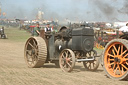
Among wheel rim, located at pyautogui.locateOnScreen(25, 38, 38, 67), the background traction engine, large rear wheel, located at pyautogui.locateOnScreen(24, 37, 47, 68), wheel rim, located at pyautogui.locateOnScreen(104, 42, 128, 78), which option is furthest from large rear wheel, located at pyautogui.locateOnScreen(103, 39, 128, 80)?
wheel rim, located at pyautogui.locateOnScreen(25, 38, 38, 67)

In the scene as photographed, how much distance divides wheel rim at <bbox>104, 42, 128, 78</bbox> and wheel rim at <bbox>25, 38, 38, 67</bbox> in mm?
3187

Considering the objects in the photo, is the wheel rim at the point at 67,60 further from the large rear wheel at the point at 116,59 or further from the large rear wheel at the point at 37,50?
the large rear wheel at the point at 116,59

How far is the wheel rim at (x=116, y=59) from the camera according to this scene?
6315 mm

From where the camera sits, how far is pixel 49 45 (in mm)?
9156

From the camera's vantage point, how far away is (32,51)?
9414 mm

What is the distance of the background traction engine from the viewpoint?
8.18 metres

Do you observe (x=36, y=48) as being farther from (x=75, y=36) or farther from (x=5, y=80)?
(x=5, y=80)

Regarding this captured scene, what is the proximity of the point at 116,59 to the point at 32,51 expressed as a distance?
3.84 m

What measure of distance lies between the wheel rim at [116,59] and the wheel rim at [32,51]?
3.19 m

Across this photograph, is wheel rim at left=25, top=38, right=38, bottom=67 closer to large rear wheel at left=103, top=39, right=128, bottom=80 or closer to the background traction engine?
the background traction engine

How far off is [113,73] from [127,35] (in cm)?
103

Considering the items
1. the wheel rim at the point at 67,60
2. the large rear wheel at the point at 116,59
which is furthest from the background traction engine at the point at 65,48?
the large rear wheel at the point at 116,59

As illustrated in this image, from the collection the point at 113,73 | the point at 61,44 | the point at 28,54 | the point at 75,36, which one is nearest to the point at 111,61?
the point at 113,73

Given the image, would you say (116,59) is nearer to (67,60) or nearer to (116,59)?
(116,59)
